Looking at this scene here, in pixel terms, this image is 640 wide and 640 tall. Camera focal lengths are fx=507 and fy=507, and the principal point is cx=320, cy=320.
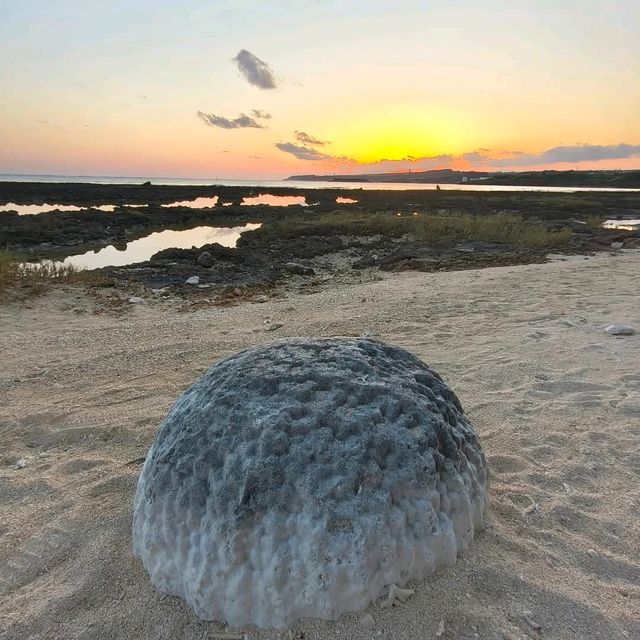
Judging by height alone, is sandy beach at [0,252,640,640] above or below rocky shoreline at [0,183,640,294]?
above

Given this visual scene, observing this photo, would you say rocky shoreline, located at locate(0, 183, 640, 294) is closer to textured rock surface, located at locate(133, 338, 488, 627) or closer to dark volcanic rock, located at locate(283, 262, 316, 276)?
dark volcanic rock, located at locate(283, 262, 316, 276)

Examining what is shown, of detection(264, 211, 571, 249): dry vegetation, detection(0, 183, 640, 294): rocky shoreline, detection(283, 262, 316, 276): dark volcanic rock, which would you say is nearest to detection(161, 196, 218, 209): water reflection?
detection(0, 183, 640, 294): rocky shoreline

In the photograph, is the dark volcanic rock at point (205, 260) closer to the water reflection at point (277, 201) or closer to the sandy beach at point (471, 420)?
the sandy beach at point (471, 420)

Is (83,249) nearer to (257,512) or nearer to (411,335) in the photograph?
(411,335)

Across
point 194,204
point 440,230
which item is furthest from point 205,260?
point 194,204

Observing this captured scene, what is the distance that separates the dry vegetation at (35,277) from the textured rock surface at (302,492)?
24.4 ft

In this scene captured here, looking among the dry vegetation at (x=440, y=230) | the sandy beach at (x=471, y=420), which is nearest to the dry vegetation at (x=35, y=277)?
the sandy beach at (x=471, y=420)

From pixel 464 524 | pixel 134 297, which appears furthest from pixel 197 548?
pixel 134 297

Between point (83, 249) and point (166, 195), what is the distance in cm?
3290

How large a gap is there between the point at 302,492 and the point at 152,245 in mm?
17604

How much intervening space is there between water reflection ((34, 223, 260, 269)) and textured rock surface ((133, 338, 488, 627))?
1109 centimetres

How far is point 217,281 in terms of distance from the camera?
10664 mm

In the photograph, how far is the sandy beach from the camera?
1927 millimetres

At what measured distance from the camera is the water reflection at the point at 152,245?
14496mm
